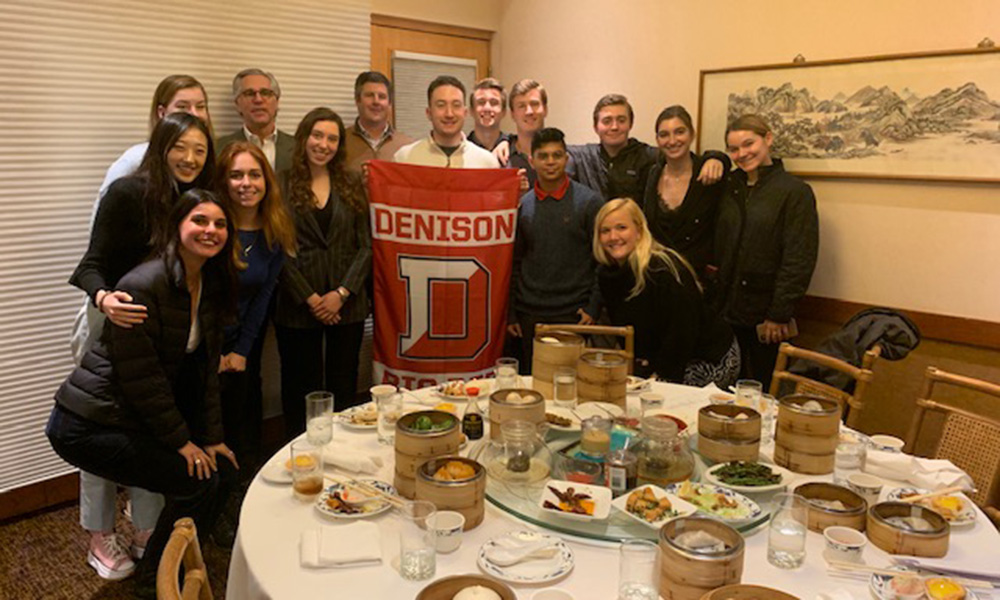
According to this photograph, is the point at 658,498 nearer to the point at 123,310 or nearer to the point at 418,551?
the point at 418,551

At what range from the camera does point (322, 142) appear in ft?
11.1

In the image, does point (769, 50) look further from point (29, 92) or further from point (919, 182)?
point (29, 92)

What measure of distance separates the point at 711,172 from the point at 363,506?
8.49 ft

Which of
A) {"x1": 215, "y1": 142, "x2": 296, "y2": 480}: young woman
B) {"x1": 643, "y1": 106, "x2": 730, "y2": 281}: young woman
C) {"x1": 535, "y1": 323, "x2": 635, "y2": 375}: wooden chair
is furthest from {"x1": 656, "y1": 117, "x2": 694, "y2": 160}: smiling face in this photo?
{"x1": 215, "y1": 142, "x2": 296, "y2": 480}: young woman

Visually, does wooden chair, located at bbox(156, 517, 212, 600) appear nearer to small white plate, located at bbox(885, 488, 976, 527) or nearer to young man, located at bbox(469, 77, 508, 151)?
small white plate, located at bbox(885, 488, 976, 527)

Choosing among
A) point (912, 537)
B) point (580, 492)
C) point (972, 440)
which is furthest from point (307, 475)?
point (972, 440)

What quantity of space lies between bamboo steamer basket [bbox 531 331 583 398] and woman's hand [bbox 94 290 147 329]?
1.27m

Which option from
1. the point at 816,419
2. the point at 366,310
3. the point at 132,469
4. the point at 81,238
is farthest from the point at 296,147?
the point at 816,419

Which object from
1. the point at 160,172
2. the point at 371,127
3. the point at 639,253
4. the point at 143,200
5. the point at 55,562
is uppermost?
the point at 371,127

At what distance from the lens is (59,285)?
11.1ft

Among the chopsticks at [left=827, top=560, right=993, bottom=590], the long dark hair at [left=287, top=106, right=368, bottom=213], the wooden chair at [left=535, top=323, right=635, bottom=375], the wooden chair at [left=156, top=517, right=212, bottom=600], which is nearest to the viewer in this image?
the wooden chair at [left=156, top=517, right=212, bottom=600]

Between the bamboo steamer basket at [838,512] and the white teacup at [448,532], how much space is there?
763 mm

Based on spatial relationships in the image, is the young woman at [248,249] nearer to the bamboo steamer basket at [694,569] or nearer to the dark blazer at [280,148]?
the dark blazer at [280,148]

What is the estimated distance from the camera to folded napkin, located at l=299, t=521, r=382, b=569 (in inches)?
59.5
